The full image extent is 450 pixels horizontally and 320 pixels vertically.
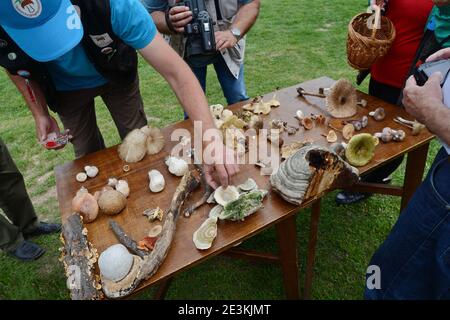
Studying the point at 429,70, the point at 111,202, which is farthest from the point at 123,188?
the point at 429,70

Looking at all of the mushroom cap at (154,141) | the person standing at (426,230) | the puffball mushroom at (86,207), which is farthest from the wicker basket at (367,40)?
the puffball mushroom at (86,207)

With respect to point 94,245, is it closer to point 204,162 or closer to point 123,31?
point 204,162

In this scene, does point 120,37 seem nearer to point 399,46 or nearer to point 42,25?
point 42,25

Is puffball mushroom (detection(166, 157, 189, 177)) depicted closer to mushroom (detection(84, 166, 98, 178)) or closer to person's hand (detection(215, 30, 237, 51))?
mushroom (detection(84, 166, 98, 178))

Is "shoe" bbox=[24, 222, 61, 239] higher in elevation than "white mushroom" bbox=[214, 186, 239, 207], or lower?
lower

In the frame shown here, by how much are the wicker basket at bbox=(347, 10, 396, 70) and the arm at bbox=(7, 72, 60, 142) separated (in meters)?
1.75

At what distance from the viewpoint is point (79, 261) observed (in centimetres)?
133

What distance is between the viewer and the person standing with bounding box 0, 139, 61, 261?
2375 mm

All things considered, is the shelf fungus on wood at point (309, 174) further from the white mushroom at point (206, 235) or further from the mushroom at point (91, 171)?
the mushroom at point (91, 171)

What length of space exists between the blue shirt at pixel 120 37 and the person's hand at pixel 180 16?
24.3 inches

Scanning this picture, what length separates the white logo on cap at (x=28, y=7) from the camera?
1.31 metres

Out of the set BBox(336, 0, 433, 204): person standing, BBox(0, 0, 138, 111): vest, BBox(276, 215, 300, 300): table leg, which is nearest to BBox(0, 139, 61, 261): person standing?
BBox(0, 0, 138, 111): vest

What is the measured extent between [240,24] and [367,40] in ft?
3.42

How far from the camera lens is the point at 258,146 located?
1861 mm
